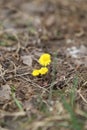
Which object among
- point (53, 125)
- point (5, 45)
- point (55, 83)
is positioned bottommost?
point (53, 125)

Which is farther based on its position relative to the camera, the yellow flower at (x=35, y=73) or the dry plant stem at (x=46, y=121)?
the yellow flower at (x=35, y=73)

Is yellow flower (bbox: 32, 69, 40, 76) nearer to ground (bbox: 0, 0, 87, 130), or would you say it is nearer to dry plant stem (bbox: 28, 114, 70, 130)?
ground (bbox: 0, 0, 87, 130)

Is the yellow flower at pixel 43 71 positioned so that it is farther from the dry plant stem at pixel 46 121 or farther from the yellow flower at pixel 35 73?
the dry plant stem at pixel 46 121

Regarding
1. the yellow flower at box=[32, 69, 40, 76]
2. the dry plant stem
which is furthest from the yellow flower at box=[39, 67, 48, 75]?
the dry plant stem

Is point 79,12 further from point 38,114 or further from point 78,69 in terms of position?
point 38,114

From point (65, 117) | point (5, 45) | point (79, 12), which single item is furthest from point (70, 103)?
point (79, 12)

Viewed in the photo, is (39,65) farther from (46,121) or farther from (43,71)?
(46,121)

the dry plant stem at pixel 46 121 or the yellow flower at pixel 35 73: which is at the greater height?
the yellow flower at pixel 35 73

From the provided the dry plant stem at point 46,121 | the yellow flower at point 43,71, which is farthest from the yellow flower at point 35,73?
the dry plant stem at point 46,121

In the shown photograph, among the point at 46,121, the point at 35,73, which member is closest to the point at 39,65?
the point at 35,73
